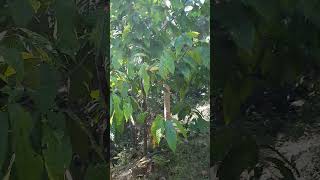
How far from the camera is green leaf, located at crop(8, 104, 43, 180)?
766 mm

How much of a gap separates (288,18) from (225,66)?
0.17 meters

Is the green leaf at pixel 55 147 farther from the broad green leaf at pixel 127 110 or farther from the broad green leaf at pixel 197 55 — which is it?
the broad green leaf at pixel 197 55

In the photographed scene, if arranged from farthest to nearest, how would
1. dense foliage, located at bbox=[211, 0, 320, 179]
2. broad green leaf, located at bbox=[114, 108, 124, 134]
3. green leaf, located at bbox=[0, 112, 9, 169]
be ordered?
broad green leaf, located at bbox=[114, 108, 124, 134]
dense foliage, located at bbox=[211, 0, 320, 179]
green leaf, located at bbox=[0, 112, 9, 169]

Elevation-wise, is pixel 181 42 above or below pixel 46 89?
above

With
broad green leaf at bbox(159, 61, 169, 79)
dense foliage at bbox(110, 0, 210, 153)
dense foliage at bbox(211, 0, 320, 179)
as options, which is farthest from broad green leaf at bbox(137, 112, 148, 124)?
dense foliage at bbox(211, 0, 320, 179)

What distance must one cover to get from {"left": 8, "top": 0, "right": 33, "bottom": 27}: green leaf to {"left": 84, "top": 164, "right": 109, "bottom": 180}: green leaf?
1.03 feet

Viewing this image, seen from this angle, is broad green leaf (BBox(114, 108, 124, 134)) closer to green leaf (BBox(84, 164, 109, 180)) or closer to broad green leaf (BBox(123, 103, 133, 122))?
broad green leaf (BBox(123, 103, 133, 122))

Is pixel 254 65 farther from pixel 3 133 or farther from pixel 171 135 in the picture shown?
A: pixel 3 133

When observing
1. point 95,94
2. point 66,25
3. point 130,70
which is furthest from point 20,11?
point 130,70

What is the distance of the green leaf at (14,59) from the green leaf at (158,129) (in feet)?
1.20

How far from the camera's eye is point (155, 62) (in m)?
1.04

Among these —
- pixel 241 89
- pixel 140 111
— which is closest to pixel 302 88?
pixel 241 89

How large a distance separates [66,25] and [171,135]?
0.37m

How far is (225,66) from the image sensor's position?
0.87 m
